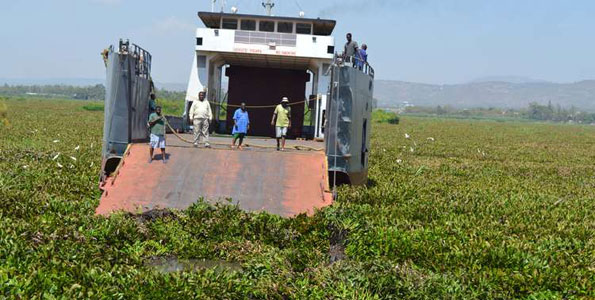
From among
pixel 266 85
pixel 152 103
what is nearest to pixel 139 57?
pixel 152 103

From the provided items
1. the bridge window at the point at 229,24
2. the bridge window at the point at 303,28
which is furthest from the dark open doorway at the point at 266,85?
the bridge window at the point at 303,28

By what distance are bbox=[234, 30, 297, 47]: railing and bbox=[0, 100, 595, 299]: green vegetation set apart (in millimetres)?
5735

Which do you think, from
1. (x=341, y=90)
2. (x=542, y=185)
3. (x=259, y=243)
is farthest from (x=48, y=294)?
(x=542, y=185)

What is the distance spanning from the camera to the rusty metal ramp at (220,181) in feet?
40.2

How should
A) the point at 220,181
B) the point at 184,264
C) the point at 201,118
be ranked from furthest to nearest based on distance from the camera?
the point at 201,118 → the point at 220,181 → the point at 184,264

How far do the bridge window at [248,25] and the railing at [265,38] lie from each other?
1.11m

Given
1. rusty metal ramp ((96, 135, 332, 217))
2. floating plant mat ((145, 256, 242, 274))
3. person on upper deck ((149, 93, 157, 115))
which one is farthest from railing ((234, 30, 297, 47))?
floating plant mat ((145, 256, 242, 274))

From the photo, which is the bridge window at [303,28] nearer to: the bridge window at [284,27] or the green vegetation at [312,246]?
the bridge window at [284,27]

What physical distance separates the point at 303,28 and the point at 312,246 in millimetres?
11548

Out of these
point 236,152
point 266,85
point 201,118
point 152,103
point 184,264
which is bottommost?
point 184,264

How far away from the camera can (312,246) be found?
34.5 feet

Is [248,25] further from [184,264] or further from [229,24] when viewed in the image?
[184,264]

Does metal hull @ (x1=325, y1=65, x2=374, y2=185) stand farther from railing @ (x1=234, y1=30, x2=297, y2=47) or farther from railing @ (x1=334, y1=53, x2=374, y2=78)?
railing @ (x1=234, y1=30, x2=297, y2=47)

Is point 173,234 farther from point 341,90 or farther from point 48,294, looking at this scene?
point 341,90
